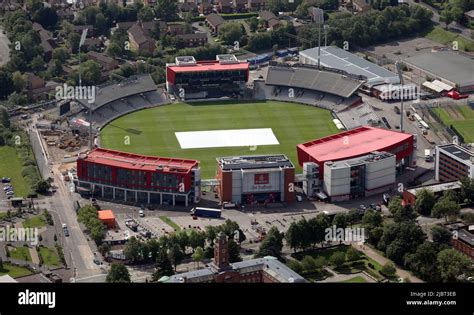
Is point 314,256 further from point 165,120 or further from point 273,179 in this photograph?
point 165,120

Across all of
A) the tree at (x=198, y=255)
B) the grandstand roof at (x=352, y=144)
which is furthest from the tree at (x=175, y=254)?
the grandstand roof at (x=352, y=144)

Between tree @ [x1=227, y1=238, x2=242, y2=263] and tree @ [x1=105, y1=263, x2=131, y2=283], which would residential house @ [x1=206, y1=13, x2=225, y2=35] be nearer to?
tree @ [x1=227, y1=238, x2=242, y2=263]

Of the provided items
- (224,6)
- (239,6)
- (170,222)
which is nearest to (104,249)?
(170,222)

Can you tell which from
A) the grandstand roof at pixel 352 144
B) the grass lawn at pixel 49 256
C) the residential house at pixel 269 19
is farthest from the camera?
the residential house at pixel 269 19

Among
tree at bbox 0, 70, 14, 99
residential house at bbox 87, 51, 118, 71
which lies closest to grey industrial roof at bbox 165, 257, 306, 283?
tree at bbox 0, 70, 14, 99

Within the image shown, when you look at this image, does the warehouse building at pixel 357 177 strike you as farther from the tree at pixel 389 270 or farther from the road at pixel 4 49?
the road at pixel 4 49

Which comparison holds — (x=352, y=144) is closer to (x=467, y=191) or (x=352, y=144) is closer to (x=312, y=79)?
(x=467, y=191)
